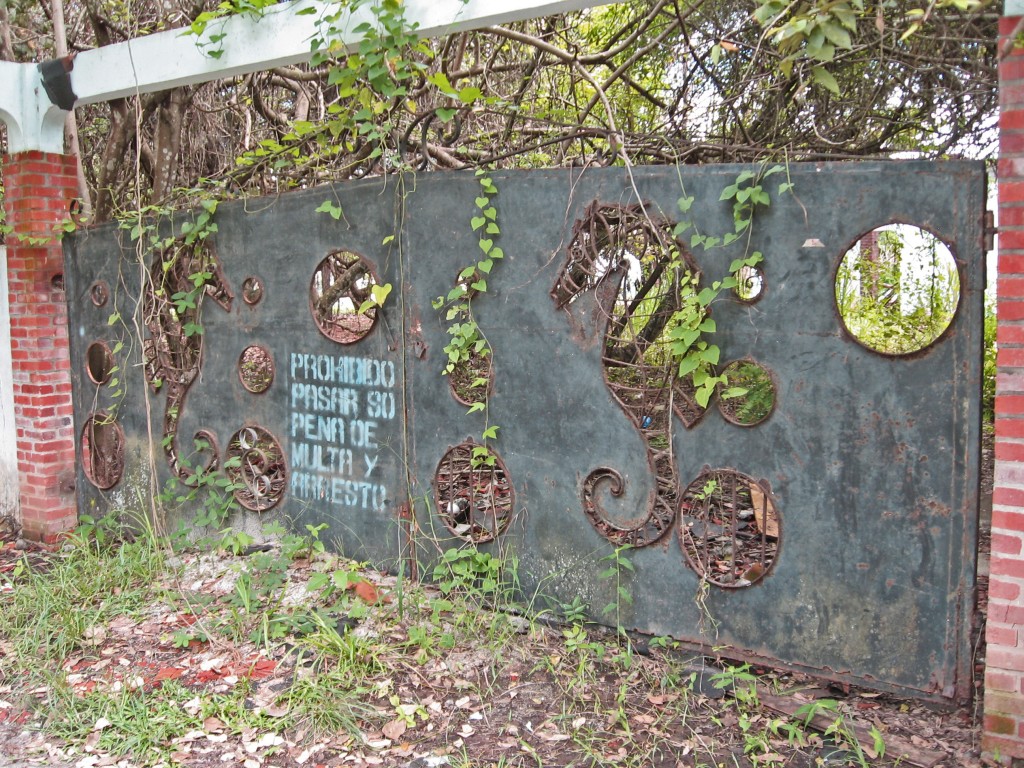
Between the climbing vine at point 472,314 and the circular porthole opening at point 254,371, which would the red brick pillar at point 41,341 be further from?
the climbing vine at point 472,314

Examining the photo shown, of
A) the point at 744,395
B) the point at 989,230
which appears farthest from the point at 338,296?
the point at 989,230

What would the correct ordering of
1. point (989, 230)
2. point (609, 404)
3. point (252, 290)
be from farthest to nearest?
point (252, 290)
point (609, 404)
point (989, 230)

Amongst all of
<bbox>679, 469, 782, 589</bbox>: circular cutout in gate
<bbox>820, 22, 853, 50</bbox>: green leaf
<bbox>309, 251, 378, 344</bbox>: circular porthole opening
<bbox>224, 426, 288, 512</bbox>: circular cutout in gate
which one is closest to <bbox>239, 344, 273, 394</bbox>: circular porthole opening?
<bbox>224, 426, 288, 512</bbox>: circular cutout in gate

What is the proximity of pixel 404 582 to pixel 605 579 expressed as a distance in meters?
1.13

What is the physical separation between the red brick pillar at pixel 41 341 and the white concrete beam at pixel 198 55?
0.22 m

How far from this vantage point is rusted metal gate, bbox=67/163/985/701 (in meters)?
3.03

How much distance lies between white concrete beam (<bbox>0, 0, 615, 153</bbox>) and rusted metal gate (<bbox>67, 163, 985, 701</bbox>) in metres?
0.71

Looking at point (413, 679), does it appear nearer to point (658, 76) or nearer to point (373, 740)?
point (373, 740)

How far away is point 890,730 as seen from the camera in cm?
308

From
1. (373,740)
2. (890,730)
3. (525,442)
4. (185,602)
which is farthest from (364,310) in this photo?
Result: (890,730)

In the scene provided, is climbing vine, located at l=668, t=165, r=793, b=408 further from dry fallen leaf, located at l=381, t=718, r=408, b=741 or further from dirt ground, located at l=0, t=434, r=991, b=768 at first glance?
dry fallen leaf, located at l=381, t=718, r=408, b=741

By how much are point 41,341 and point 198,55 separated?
226 cm

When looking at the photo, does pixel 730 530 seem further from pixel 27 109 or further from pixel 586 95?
pixel 27 109

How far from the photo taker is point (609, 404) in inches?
143
